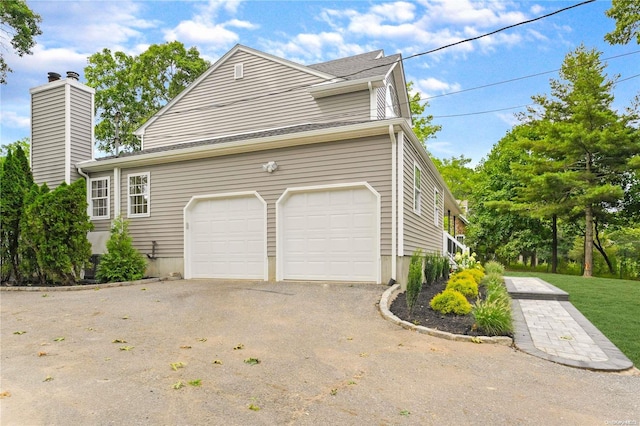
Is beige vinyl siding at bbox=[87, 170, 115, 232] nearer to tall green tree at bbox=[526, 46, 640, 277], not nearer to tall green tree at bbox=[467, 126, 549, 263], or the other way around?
tall green tree at bbox=[526, 46, 640, 277]

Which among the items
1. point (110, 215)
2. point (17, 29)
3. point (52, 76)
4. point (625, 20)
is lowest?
point (110, 215)

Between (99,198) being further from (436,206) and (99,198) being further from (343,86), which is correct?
(436,206)

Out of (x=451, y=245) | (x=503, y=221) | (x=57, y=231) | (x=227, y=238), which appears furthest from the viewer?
(x=503, y=221)

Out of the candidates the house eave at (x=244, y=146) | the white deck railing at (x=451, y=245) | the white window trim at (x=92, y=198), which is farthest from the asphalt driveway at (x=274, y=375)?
the white deck railing at (x=451, y=245)

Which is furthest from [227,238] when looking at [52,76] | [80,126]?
[52,76]

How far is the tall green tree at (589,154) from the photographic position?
55.7 feet

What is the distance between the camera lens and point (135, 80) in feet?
84.4

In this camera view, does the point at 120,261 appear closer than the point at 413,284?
No

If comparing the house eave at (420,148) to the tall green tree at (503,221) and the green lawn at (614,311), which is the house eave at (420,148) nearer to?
the green lawn at (614,311)

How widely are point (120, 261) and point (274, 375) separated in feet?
24.7

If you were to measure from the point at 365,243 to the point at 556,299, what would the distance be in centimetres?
419

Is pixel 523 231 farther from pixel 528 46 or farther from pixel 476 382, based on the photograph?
pixel 476 382

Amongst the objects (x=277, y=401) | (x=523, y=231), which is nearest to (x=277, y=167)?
(x=277, y=401)

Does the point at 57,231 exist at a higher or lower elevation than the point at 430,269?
higher
